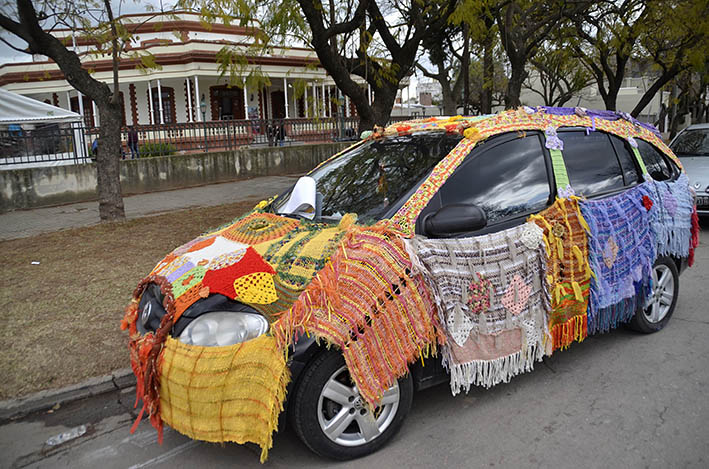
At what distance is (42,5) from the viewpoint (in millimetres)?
9156

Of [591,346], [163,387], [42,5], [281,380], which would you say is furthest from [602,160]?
[42,5]

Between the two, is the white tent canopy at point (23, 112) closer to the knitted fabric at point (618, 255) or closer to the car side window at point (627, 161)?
the car side window at point (627, 161)

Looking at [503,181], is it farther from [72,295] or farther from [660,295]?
[72,295]

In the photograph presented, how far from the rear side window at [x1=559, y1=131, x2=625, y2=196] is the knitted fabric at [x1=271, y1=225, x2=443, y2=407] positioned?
65.1 inches

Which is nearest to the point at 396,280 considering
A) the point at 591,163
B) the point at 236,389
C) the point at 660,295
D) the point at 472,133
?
the point at 236,389

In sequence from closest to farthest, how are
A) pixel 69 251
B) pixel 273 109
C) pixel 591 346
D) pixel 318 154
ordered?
pixel 591 346 < pixel 69 251 < pixel 318 154 < pixel 273 109

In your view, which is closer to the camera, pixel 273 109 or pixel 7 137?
pixel 7 137

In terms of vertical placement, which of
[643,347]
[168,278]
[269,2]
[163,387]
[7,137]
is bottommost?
[643,347]

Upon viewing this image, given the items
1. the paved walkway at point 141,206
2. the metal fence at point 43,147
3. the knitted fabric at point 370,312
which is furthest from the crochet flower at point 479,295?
the metal fence at point 43,147

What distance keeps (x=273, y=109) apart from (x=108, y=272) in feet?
80.8

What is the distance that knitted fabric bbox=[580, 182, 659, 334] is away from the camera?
3842 mm

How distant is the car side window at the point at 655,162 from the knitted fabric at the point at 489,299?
1.85 m

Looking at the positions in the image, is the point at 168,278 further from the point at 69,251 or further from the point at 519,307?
the point at 69,251

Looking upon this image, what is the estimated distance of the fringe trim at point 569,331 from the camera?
12.1 feet
